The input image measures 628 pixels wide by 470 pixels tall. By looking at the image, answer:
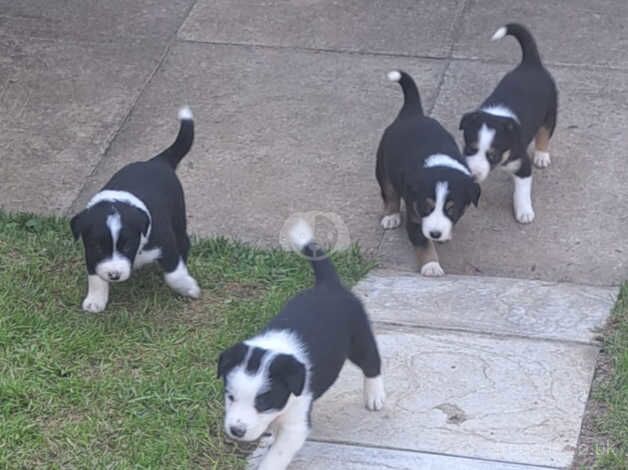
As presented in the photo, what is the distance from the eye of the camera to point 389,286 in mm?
7051

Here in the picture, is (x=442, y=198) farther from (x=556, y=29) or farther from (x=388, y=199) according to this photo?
(x=556, y=29)

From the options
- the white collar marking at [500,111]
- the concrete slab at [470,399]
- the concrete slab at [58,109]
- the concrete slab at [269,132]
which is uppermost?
the white collar marking at [500,111]

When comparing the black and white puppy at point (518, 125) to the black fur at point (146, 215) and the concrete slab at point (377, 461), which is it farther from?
the concrete slab at point (377, 461)

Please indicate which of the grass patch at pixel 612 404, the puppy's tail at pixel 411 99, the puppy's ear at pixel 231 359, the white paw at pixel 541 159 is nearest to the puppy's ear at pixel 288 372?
the puppy's ear at pixel 231 359

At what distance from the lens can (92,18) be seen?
32.1 ft

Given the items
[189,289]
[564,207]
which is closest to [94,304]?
[189,289]

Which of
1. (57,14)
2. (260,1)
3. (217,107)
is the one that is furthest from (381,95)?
(57,14)

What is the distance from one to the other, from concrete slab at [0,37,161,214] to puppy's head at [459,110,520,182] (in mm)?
2236

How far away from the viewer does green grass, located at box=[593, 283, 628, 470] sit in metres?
5.52

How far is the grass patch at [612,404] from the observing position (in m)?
5.53

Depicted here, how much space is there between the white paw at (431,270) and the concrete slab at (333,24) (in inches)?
92.2

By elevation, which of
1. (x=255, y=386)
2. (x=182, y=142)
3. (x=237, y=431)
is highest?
(x=255, y=386)

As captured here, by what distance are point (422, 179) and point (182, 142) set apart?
1.22m

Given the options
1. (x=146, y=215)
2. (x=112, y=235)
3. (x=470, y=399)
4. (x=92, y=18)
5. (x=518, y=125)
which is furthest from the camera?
(x=92, y=18)
